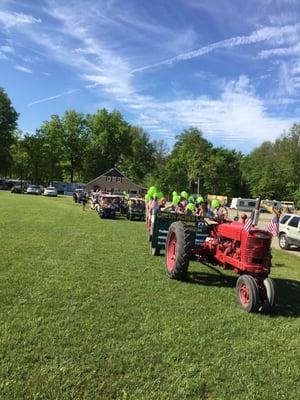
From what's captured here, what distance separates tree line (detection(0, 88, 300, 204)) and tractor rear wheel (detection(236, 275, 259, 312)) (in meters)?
73.2

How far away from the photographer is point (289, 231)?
61.5ft

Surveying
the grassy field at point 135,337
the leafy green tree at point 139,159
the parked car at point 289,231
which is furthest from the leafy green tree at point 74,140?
the grassy field at point 135,337

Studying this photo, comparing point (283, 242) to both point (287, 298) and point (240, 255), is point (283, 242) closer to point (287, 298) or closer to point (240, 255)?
point (287, 298)

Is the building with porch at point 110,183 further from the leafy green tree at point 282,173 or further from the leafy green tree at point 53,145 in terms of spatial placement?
the leafy green tree at point 282,173

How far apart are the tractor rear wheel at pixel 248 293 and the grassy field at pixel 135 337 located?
0.61ft

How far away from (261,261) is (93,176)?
3443 inches

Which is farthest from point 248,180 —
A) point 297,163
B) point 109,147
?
point 109,147

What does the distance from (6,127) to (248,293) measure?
7814 centimetres

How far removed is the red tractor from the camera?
6953mm

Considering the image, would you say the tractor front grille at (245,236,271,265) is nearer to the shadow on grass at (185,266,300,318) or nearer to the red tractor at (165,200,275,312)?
the red tractor at (165,200,275,312)

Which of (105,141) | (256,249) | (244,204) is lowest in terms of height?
(256,249)

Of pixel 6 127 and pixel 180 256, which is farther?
pixel 6 127

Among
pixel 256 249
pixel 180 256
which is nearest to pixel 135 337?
pixel 256 249

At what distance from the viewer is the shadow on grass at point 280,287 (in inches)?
288
